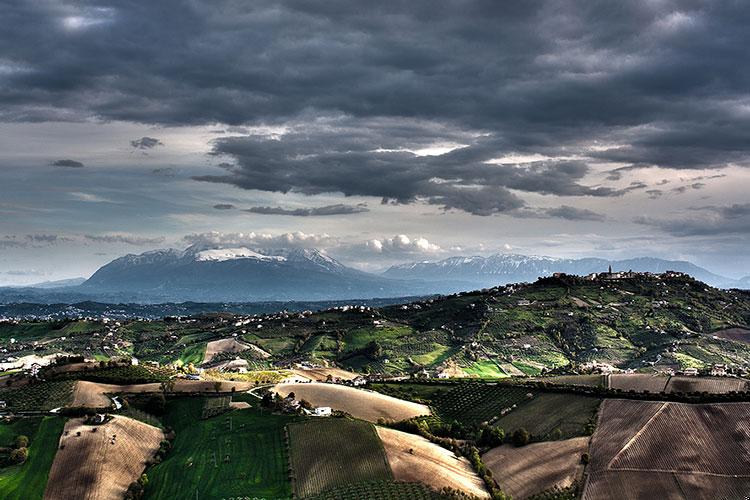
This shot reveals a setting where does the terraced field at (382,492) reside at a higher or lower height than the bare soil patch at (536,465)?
higher

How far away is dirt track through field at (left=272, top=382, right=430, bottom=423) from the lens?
553 ft

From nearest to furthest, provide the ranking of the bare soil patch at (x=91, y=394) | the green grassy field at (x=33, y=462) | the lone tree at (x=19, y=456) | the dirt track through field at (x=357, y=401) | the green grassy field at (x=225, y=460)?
the green grassy field at (x=225, y=460)
the green grassy field at (x=33, y=462)
the lone tree at (x=19, y=456)
the dirt track through field at (x=357, y=401)
the bare soil patch at (x=91, y=394)

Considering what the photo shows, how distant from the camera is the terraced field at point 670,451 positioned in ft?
365

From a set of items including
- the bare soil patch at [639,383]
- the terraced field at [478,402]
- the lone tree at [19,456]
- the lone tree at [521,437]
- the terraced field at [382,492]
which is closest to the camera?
the terraced field at [382,492]

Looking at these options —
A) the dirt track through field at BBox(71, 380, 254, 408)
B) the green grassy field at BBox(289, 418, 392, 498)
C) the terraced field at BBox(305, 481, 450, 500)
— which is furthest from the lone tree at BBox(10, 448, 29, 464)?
the terraced field at BBox(305, 481, 450, 500)

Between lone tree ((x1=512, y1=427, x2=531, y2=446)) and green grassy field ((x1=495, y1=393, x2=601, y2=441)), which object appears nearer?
lone tree ((x1=512, y1=427, x2=531, y2=446))

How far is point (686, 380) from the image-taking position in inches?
7141

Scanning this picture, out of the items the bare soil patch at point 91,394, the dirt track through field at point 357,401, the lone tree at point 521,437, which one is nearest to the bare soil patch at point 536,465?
the lone tree at point 521,437

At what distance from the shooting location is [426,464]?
125 m

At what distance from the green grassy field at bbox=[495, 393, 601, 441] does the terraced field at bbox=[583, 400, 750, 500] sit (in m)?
5.29

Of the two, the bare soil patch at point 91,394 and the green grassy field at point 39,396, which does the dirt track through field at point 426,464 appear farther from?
the green grassy field at point 39,396

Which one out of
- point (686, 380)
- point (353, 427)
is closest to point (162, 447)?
point (353, 427)

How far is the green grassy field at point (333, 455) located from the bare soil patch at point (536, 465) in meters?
23.2

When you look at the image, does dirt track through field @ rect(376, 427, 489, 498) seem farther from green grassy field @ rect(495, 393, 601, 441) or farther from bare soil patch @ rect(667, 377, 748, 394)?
bare soil patch @ rect(667, 377, 748, 394)
